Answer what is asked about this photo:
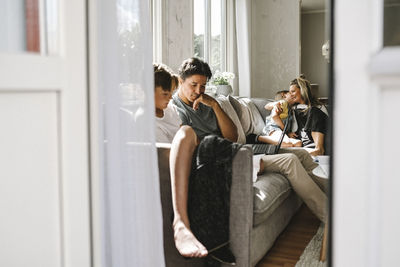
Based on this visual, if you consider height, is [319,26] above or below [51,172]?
above

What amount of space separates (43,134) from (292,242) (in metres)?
2.29

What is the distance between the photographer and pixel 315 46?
9969 millimetres

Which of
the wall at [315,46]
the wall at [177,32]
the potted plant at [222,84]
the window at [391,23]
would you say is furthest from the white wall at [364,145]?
the wall at [315,46]

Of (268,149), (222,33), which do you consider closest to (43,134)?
(268,149)

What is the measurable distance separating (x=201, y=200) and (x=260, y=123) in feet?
8.07

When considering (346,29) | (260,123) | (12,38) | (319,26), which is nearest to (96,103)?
(12,38)

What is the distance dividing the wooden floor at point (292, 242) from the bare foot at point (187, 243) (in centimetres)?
67

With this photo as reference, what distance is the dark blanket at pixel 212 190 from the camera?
2.26 metres

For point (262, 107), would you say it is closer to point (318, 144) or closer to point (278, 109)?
point (278, 109)

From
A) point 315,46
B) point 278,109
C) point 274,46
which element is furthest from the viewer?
point 315,46

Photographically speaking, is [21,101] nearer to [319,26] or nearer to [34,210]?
[34,210]

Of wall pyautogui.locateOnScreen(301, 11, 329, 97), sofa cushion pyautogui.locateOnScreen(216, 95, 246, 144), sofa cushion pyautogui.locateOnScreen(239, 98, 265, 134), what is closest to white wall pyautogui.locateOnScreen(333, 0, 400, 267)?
Answer: sofa cushion pyautogui.locateOnScreen(216, 95, 246, 144)

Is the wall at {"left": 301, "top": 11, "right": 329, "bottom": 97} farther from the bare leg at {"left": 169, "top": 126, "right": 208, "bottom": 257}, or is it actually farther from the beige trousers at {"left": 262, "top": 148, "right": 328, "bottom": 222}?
the bare leg at {"left": 169, "top": 126, "right": 208, "bottom": 257}

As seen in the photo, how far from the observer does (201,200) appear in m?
2.27
